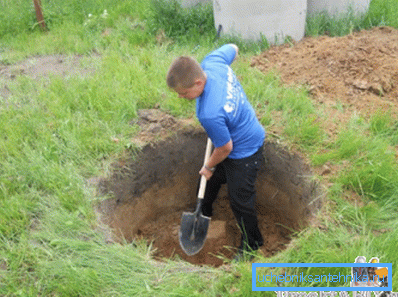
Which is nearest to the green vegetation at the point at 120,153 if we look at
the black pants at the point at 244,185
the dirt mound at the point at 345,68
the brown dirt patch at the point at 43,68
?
the brown dirt patch at the point at 43,68

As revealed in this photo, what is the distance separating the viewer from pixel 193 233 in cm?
320

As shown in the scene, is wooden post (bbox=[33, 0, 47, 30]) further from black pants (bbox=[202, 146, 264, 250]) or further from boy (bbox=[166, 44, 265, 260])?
black pants (bbox=[202, 146, 264, 250])

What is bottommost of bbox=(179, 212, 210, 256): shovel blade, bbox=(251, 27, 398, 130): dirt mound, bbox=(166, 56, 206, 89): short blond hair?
bbox=(179, 212, 210, 256): shovel blade

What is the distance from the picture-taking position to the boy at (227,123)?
7.86ft

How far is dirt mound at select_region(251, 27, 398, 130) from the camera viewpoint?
12.1ft

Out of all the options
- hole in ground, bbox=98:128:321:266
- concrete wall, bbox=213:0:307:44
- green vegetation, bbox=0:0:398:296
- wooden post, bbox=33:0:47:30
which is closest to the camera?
green vegetation, bbox=0:0:398:296

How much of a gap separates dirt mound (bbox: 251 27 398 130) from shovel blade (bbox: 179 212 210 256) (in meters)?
1.67

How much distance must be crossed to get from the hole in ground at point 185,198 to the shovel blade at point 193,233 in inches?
8.4

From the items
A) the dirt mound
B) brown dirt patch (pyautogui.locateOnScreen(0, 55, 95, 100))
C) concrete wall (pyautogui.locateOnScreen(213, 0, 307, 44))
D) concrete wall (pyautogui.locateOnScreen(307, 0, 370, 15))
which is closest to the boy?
Result: the dirt mound

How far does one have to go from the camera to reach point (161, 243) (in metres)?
3.74

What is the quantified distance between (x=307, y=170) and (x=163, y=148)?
4.40 ft

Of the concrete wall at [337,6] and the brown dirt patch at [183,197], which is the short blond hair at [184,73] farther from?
the concrete wall at [337,6]

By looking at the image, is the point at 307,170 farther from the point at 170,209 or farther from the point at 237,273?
the point at 170,209

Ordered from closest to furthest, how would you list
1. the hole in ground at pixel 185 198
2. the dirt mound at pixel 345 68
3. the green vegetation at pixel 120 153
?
the green vegetation at pixel 120 153 < the hole in ground at pixel 185 198 < the dirt mound at pixel 345 68
